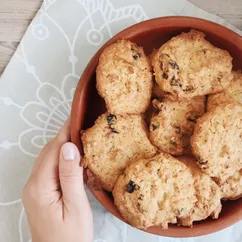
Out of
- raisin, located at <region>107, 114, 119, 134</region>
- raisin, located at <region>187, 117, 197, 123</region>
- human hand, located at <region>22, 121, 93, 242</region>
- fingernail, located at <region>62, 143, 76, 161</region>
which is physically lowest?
human hand, located at <region>22, 121, 93, 242</region>

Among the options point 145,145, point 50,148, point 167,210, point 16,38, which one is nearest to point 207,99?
point 145,145

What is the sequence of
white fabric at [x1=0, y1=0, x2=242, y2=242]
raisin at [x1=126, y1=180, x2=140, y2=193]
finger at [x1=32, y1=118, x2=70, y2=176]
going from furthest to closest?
white fabric at [x1=0, y1=0, x2=242, y2=242] < finger at [x1=32, y1=118, x2=70, y2=176] < raisin at [x1=126, y1=180, x2=140, y2=193]

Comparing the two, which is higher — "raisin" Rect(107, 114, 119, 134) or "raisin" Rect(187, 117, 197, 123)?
"raisin" Rect(187, 117, 197, 123)

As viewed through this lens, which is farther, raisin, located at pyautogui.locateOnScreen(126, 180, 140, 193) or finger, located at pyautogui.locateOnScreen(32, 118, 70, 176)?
finger, located at pyautogui.locateOnScreen(32, 118, 70, 176)

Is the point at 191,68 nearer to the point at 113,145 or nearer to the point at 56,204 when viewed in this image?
the point at 113,145

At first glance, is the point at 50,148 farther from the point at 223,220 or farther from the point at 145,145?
the point at 223,220

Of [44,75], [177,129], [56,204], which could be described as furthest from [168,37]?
[56,204]

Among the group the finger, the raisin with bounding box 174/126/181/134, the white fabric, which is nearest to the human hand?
the finger

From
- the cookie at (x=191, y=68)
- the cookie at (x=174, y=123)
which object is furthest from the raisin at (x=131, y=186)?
the cookie at (x=191, y=68)

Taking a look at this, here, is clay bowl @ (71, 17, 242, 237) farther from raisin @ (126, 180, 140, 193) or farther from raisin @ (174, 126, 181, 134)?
raisin @ (174, 126, 181, 134)
